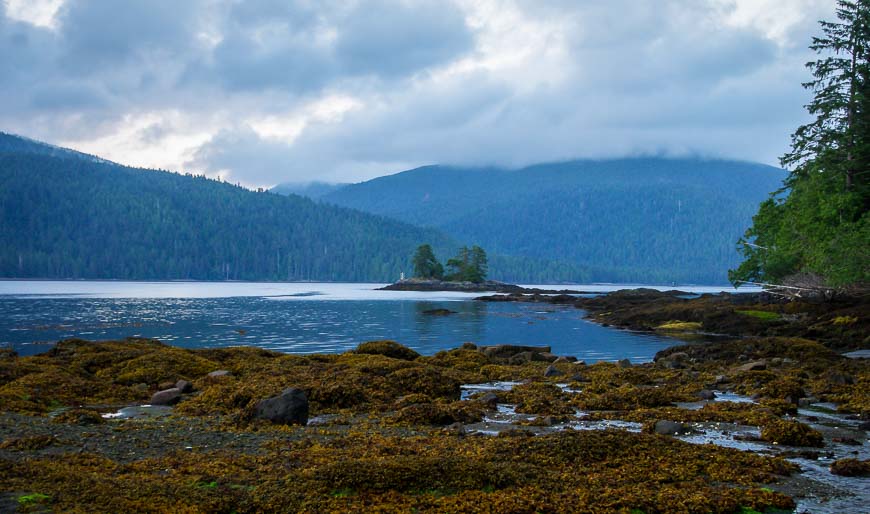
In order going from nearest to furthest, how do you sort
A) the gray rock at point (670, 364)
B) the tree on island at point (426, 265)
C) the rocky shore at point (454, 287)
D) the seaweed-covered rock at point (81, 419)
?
1. the seaweed-covered rock at point (81, 419)
2. the gray rock at point (670, 364)
3. the rocky shore at point (454, 287)
4. the tree on island at point (426, 265)

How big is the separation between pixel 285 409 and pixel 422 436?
155 inches

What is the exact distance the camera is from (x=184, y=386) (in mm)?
23938

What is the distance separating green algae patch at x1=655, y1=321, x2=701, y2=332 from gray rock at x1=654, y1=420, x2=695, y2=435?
47385mm

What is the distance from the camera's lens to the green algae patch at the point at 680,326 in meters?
61.4

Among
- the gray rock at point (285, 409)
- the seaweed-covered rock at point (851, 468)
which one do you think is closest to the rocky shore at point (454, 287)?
the gray rock at point (285, 409)

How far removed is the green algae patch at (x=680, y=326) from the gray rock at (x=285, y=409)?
50.5 meters

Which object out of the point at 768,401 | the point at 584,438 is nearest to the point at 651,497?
the point at 584,438

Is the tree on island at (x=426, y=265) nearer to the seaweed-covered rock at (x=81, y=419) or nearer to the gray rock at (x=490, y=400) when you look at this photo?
the gray rock at (x=490, y=400)

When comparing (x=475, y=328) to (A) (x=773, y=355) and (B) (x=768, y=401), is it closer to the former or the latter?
(A) (x=773, y=355)

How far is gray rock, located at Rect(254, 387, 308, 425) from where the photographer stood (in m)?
17.3

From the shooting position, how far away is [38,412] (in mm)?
19641

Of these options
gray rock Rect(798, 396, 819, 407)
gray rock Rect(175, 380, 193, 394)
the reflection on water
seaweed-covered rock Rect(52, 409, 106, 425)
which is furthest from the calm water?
seaweed-covered rock Rect(52, 409, 106, 425)

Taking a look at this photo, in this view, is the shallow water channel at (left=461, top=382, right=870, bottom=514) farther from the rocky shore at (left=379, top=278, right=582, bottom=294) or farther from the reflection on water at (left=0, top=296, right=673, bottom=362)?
the rocky shore at (left=379, top=278, right=582, bottom=294)

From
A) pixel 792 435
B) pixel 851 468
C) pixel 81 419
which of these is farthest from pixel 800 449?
pixel 81 419
